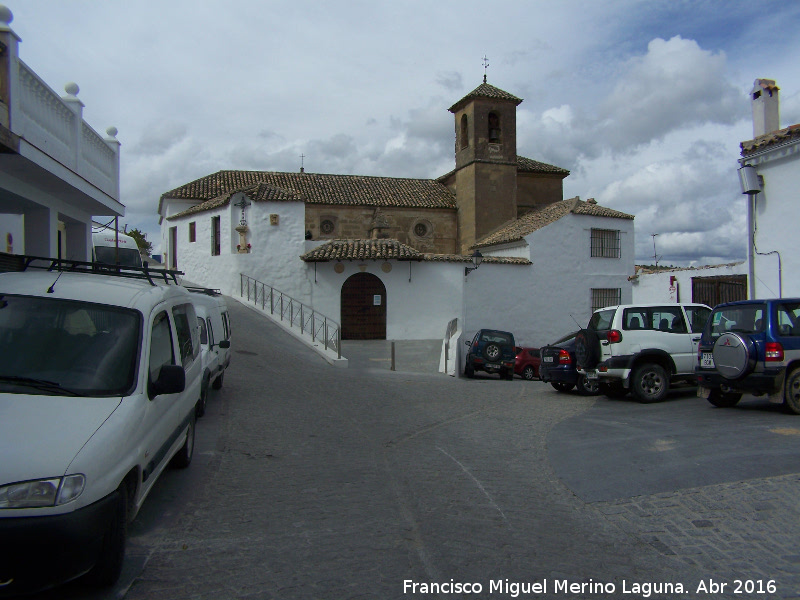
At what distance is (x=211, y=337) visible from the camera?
11461 millimetres

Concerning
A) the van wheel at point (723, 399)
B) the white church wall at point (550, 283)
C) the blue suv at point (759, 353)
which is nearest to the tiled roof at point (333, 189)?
the white church wall at point (550, 283)

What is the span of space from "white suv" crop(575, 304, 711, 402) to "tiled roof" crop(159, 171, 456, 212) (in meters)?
22.9

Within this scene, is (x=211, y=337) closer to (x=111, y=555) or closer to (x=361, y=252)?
(x=111, y=555)

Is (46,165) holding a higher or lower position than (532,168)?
lower

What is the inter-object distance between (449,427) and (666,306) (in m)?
5.38

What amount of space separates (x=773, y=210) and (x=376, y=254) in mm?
15358

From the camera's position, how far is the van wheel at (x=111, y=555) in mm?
4062

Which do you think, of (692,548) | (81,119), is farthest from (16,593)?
(81,119)

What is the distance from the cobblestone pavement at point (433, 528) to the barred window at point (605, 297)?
22.0 m

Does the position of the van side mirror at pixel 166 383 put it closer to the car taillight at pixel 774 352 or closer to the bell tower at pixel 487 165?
the car taillight at pixel 774 352

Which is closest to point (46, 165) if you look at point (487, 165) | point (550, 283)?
point (550, 283)

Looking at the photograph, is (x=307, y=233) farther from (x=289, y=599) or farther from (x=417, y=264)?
(x=289, y=599)

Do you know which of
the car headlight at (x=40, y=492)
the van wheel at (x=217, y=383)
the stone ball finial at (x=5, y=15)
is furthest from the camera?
the van wheel at (x=217, y=383)

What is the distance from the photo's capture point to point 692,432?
884 centimetres
